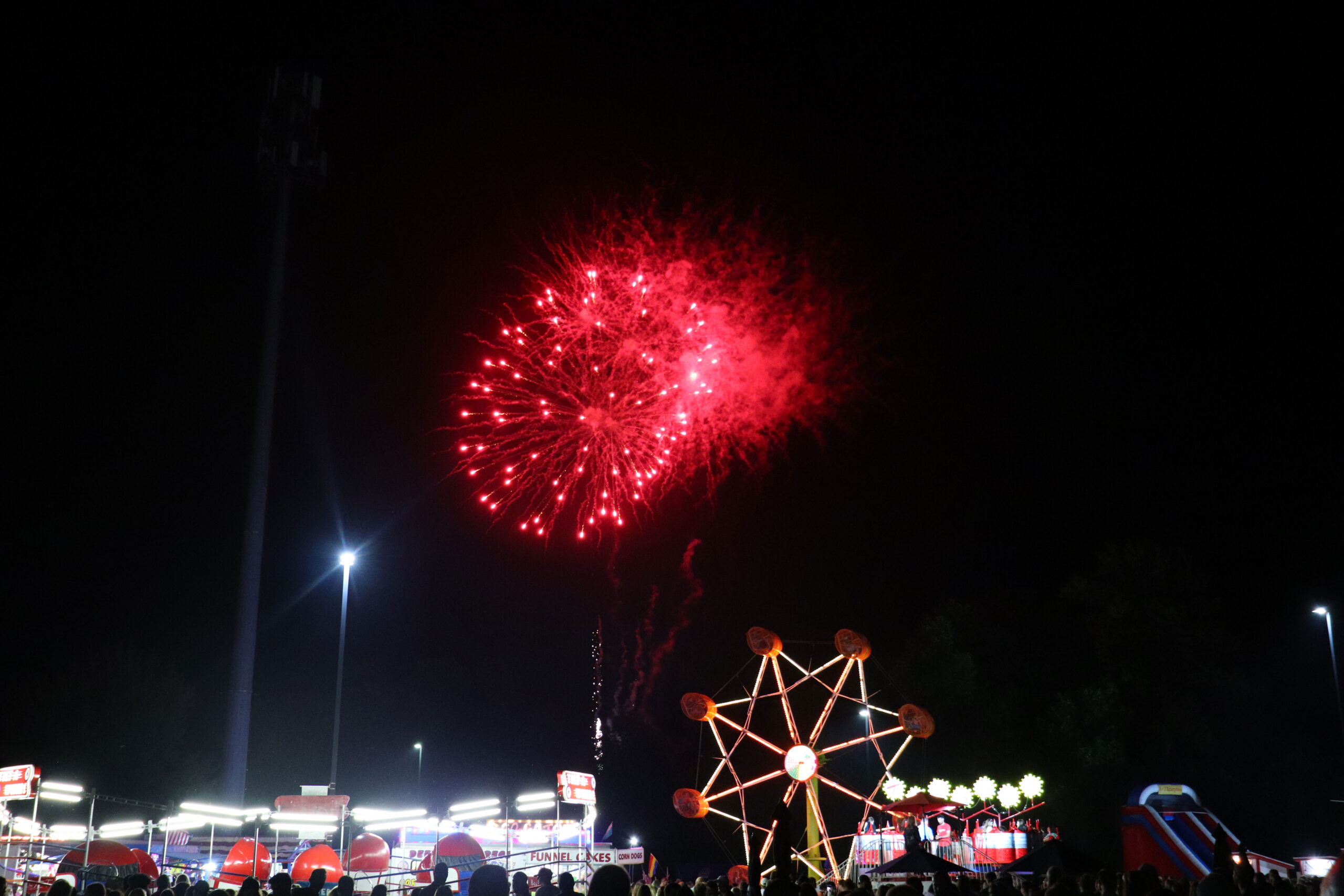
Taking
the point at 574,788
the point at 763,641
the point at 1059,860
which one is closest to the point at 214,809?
the point at 574,788

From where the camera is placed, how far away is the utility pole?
109ft

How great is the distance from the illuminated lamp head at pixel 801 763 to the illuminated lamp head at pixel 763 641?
272 cm

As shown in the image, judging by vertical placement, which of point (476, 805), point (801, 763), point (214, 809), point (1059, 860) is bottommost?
point (1059, 860)

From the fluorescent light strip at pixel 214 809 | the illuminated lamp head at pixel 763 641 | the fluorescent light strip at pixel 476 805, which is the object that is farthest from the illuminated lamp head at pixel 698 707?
the fluorescent light strip at pixel 214 809

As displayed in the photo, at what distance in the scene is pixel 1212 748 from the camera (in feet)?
119

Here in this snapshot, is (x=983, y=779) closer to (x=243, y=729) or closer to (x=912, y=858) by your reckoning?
(x=912, y=858)

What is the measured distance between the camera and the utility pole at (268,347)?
3316cm

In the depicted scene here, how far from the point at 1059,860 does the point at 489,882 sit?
428 inches

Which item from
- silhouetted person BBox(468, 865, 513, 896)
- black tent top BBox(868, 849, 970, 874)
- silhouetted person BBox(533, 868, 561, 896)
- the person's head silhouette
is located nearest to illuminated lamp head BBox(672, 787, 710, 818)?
black tent top BBox(868, 849, 970, 874)

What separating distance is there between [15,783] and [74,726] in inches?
736

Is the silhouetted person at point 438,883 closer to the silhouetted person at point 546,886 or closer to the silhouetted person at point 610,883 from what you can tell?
the silhouetted person at point 546,886

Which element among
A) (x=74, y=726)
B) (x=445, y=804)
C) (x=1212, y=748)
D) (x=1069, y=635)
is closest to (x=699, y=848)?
(x=445, y=804)

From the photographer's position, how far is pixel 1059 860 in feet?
47.4

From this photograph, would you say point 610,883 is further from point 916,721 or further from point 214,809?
point 916,721
